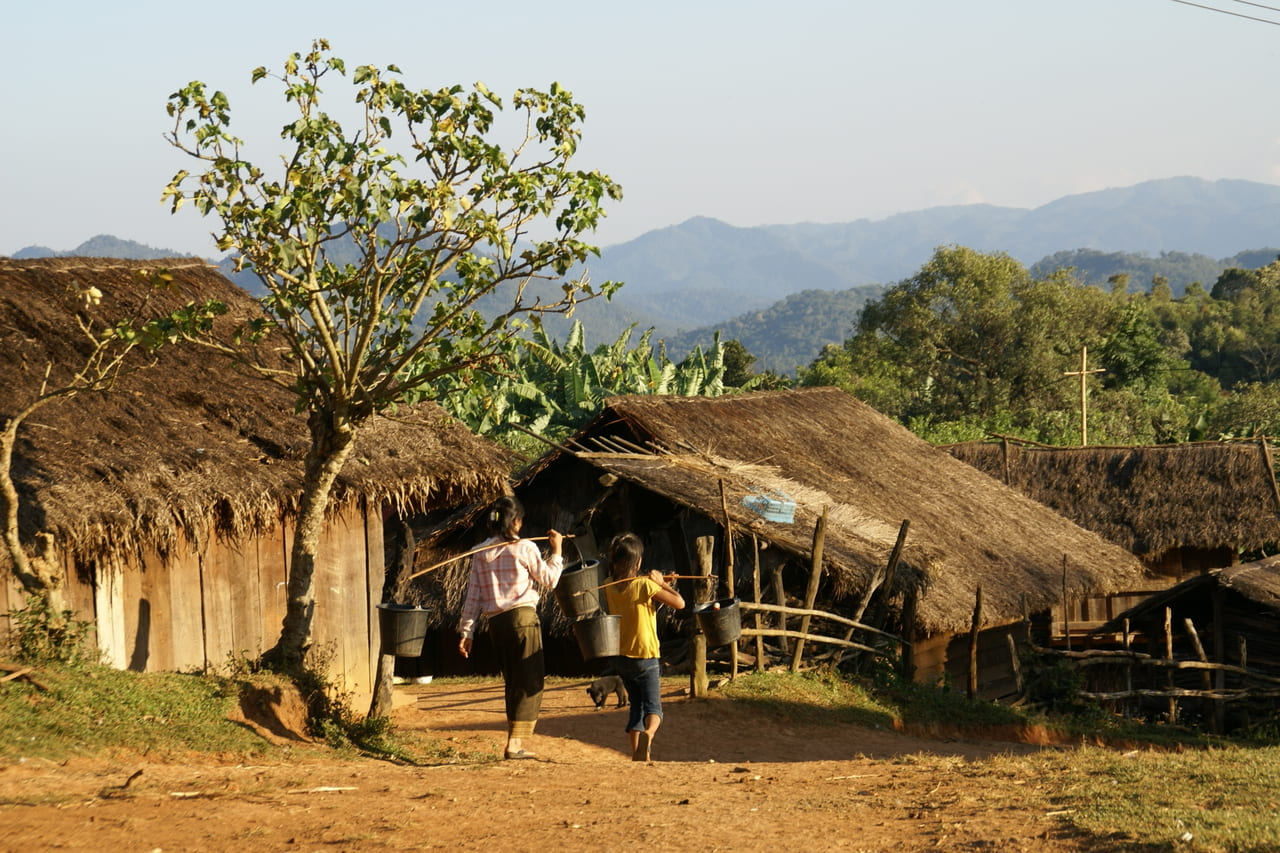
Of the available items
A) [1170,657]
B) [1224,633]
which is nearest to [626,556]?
[1170,657]

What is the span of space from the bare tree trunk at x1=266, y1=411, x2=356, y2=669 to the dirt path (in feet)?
3.83

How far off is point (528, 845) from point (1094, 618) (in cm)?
1593

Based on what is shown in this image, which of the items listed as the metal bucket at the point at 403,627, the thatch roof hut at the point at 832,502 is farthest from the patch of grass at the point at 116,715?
the thatch roof hut at the point at 832,502

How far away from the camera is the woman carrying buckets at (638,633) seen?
23.6ft

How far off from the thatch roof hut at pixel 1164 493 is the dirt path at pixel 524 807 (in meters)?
13.5

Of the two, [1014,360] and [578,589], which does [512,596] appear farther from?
[1014,360]

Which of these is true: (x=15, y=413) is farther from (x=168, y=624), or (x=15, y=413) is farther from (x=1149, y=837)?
(x=1149, y=837)

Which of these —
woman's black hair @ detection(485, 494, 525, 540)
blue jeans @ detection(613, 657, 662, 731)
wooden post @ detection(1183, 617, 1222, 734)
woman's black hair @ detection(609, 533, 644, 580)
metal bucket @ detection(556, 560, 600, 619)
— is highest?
woman's black hair @ detection(485, 494, 525, 540)

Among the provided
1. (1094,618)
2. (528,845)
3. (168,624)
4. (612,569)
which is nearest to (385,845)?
(528,845)

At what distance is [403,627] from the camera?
7.70 metres

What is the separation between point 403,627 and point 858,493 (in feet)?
26.3

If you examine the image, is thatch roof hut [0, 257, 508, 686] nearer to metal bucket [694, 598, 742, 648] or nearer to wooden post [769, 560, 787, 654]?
metal bucket [694, 598, 742, 648]

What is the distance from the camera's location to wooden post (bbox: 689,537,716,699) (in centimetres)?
1023

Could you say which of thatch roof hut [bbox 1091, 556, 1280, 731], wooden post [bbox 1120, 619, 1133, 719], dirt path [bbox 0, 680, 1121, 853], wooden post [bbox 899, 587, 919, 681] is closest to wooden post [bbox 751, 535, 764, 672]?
wooden post [bbox 899, 587, 919, 681]
